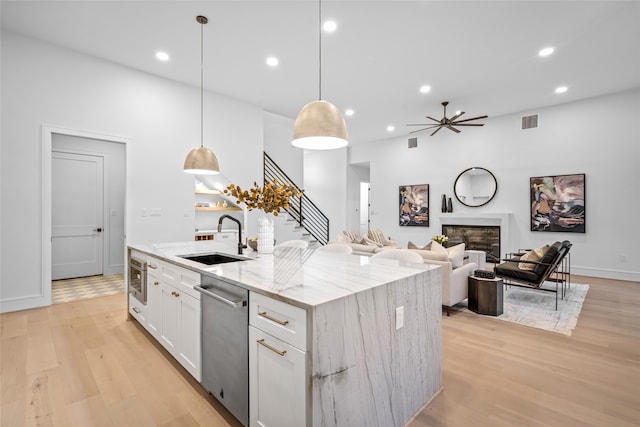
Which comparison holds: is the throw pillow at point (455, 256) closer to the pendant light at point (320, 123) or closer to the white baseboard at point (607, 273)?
the pendant light at point (320, 123)

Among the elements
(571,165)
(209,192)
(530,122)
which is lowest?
(209,192)

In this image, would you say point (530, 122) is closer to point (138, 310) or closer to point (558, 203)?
point (558, 203)

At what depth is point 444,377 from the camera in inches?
90.8

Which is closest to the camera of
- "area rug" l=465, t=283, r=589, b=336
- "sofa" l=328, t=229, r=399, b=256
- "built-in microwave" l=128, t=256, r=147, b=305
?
"built-in microwave" l=128, t=256, r=147, b=305

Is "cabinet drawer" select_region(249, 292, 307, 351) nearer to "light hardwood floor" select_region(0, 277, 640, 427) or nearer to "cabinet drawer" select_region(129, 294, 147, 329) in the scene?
"light hardwood floor" select_region(0, 277, 640, 427)

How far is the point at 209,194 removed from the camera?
6.07 m

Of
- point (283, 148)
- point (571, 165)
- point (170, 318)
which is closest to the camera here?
point (170, 318)

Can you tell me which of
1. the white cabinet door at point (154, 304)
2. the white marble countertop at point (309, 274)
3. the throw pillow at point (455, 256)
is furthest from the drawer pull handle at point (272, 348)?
the throw pillow at point (455, 256)

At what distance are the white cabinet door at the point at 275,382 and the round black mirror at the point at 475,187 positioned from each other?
720cm

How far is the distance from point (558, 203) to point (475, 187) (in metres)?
1.68

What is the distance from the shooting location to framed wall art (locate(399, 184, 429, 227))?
825 cm

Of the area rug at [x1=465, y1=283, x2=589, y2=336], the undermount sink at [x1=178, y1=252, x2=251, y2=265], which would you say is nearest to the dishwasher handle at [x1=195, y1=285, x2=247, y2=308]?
the undermount sink at [x1=178, y1=252, x2=251, y2=265]

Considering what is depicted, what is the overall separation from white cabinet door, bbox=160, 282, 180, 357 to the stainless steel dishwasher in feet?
1.58

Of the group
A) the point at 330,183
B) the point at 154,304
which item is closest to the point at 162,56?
the point at 154,304
